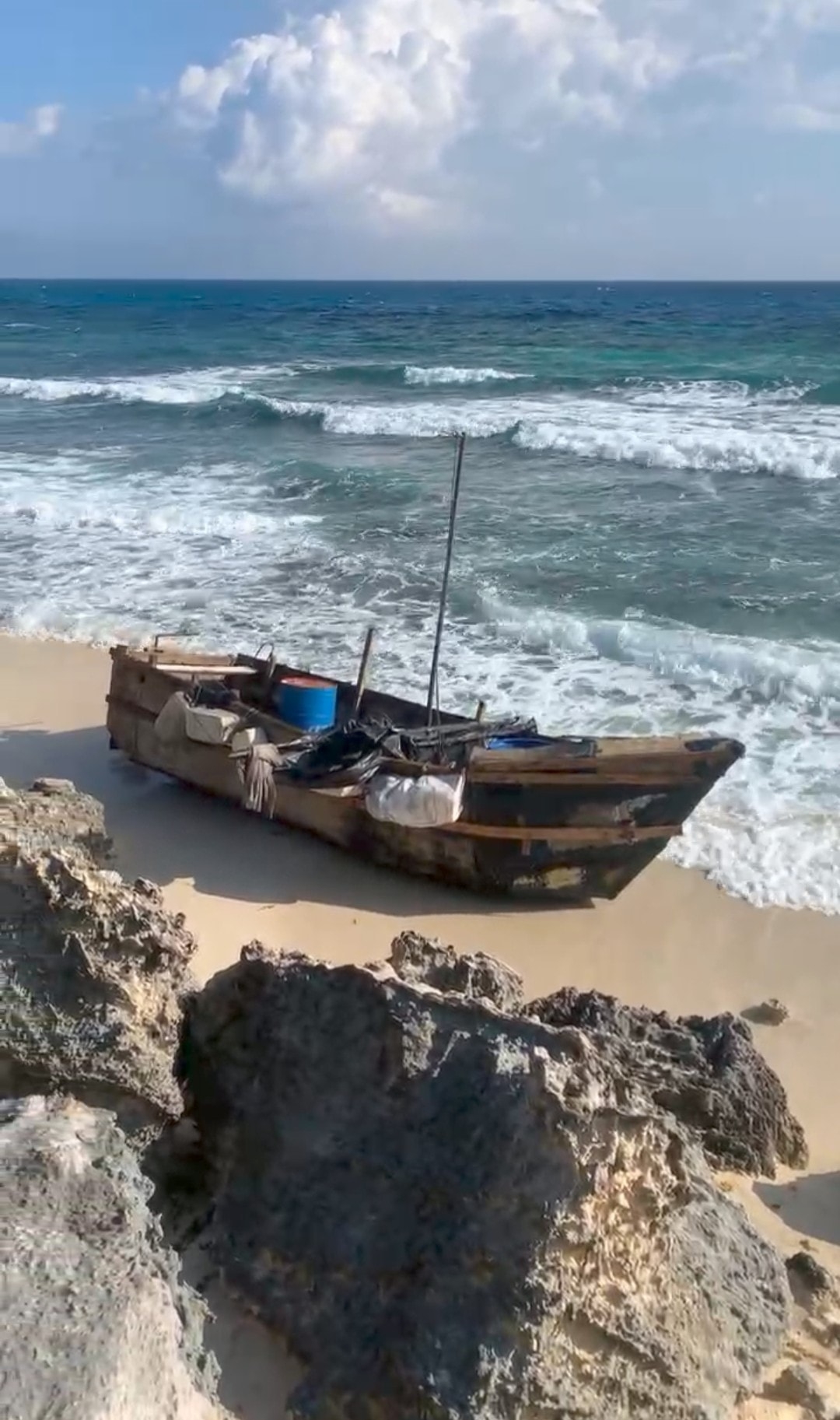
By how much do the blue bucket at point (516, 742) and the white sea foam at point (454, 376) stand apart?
2520cm

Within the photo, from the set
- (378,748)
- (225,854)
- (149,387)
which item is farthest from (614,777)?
(149,387)

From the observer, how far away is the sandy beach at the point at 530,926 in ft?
20.4

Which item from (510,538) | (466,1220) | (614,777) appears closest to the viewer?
(466,1220)

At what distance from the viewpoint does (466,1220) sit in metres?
3.20

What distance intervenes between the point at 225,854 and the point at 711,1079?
3752 millimetres

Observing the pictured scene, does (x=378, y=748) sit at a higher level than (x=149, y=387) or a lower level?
lower

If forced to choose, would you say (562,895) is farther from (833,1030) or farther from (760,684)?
(760,684)

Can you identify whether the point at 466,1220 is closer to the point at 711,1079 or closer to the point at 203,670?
the point at 711,1079

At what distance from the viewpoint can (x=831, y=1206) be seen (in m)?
4.71

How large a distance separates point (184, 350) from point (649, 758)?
131ft

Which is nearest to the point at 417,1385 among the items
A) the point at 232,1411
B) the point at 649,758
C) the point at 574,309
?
the point at 232,1411

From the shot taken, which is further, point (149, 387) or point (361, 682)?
point (149, 387)

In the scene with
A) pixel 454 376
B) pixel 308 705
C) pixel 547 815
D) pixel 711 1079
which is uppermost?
pixel 454 376

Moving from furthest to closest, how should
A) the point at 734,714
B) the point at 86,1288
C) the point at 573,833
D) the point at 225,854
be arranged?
1. the point at 734,714
2. the point at 225,854
3. the point at 573,833
4. the point at 86,1288
